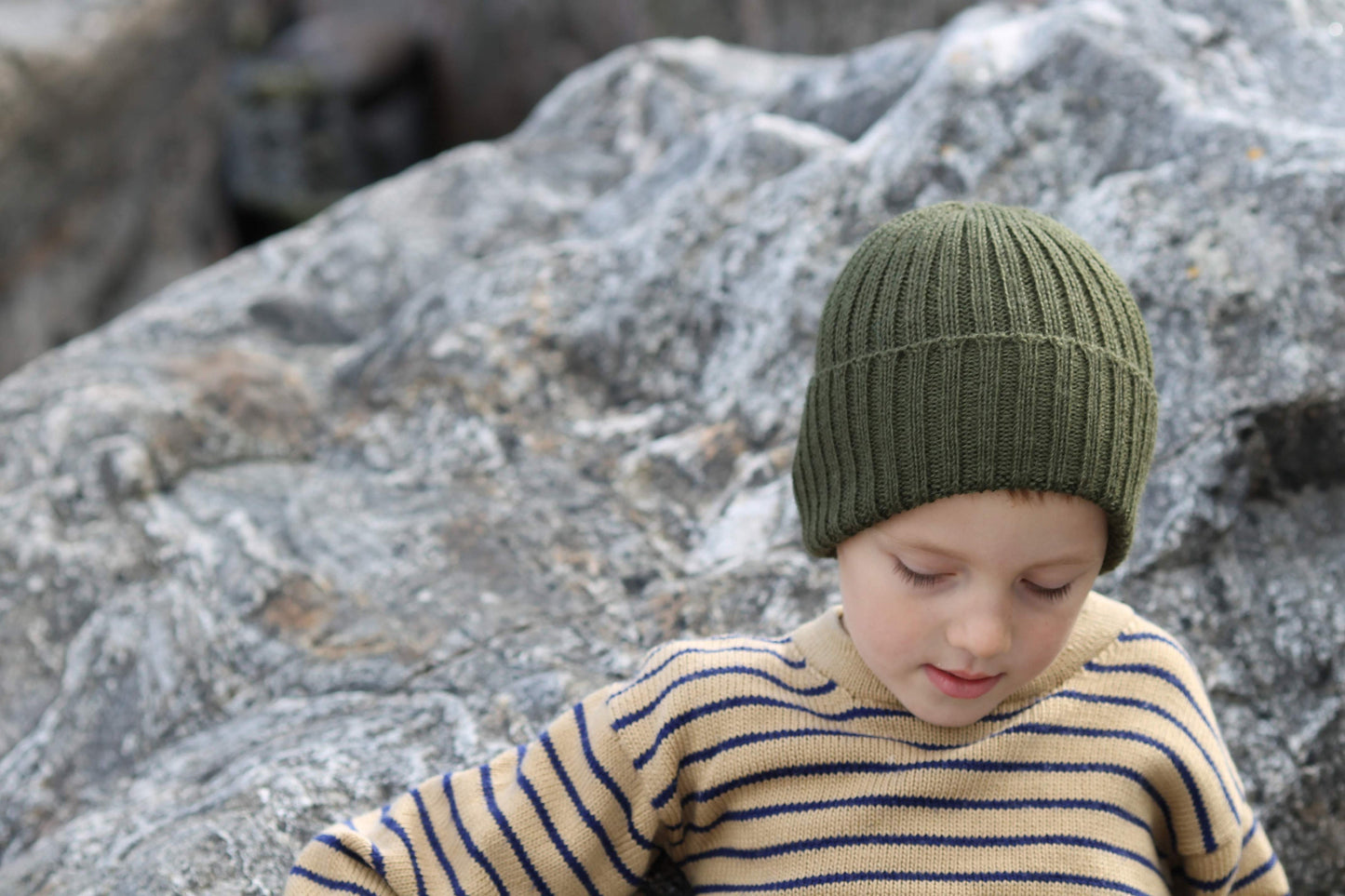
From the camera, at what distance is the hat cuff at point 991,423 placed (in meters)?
1.28

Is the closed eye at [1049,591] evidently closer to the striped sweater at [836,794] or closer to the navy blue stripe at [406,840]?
the striped sweater at [836,794]

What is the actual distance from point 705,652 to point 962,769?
32 centimetres

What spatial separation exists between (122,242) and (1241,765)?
5.88m

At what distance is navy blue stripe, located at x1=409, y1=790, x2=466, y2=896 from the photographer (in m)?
1.45

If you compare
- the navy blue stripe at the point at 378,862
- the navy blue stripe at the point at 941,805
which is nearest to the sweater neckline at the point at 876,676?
the navy blue stripe at the point at 941,805

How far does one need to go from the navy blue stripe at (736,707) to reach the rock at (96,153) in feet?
15.4

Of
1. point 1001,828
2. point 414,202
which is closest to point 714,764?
point 1001,828

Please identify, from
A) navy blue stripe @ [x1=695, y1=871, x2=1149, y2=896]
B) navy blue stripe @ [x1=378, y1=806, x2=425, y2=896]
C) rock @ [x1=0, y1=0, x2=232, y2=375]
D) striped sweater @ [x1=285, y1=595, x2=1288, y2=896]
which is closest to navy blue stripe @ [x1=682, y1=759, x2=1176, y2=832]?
striped sweater @ [x1=285, y1=595, x2=1288, y2=896]

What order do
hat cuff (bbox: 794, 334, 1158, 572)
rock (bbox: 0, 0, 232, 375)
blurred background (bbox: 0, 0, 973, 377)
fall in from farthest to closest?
blurred background (bbox: 0, 0, 973, 377) < rock (bbox: 0, 0, 232, 375) < hat cuff (bbox: 794, 334, 1158, 572)

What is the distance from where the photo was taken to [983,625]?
1.29 meters

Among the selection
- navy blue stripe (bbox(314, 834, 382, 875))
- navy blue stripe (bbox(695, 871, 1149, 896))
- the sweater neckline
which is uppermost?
navy blue stripe (bbox(314, 834, 382, 875))

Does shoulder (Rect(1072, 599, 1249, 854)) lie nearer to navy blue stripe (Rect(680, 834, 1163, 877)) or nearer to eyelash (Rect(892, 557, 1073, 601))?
navy blue stripe (Rect(680, 834, 1163, 877))

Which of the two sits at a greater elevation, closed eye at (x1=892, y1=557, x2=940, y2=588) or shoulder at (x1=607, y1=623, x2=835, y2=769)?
closed eye at (x1=892, y1=557, x2=940, y2=588)

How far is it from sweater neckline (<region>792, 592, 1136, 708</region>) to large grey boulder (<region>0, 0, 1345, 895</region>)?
0.35m
